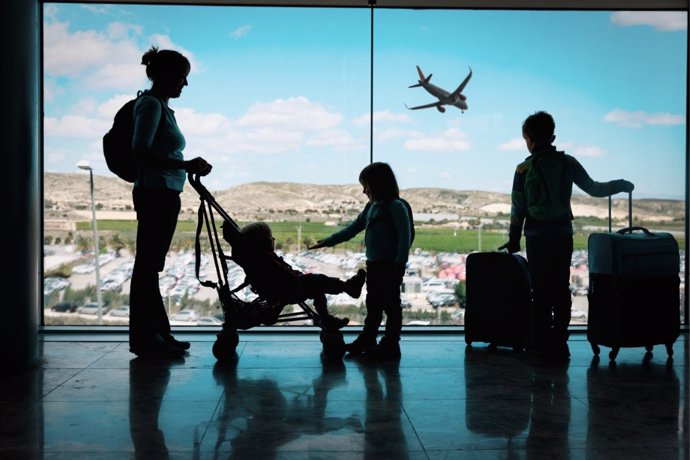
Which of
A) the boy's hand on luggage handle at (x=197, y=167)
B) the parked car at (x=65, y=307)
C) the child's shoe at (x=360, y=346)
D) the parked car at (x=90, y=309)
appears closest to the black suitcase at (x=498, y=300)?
the child's shoe at (x=360, y=346)

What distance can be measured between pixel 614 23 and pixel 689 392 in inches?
126

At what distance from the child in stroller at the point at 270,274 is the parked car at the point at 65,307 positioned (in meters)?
1.97

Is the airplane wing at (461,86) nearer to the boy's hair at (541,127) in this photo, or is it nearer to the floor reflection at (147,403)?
the boy's hair at (541,127)

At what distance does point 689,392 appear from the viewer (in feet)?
11.0

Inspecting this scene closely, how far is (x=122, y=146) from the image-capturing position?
4023mm

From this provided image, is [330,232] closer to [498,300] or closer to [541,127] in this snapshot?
[498,300]

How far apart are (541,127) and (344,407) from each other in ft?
6.87

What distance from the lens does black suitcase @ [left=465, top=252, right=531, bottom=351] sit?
4.38 m

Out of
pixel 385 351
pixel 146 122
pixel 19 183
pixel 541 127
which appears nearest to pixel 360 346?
pixel 385 351

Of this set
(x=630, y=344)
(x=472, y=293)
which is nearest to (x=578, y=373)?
(x=630, y=344)

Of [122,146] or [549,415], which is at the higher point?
[122,146]

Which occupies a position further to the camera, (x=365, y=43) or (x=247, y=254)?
(x=365, y=43)

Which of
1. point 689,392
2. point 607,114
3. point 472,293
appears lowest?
point 689,392

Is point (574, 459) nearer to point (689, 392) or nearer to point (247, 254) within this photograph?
point (689, 392)
